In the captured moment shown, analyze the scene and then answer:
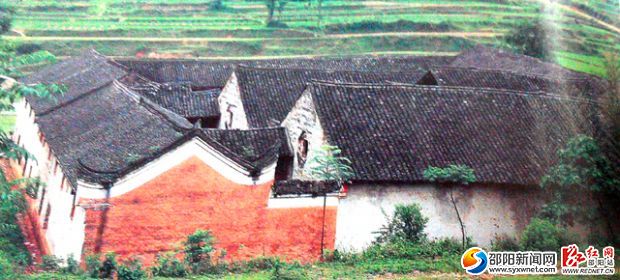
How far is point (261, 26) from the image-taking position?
47.5 meters

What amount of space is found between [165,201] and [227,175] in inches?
44.5

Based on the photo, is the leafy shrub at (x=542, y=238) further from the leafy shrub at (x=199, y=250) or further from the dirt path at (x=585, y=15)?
the dirt path at (x=585, y=15)

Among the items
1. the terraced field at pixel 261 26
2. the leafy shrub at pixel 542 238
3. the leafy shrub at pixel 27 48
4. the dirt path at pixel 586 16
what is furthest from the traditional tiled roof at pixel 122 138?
the terraced field at pixel 261 26

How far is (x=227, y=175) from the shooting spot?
13.9m

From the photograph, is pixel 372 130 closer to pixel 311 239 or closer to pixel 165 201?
pixel 311 239

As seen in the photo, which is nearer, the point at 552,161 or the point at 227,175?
the point at 227,175

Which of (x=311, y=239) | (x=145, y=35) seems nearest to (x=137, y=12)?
(x=145, y=35)

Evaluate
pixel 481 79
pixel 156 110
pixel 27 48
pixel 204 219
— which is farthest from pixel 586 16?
pixel 27 48

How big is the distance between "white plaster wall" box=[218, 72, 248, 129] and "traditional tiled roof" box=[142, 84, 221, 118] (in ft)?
1.23

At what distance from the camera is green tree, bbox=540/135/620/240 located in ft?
48.6

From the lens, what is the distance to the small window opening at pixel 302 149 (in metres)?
17.8

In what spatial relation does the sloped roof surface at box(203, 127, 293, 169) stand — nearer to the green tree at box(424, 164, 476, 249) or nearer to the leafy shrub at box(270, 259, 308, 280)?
the green tree at box(424, 164, 476, 249)

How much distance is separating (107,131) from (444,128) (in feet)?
24.6

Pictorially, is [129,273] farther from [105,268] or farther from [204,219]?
[204,219]
